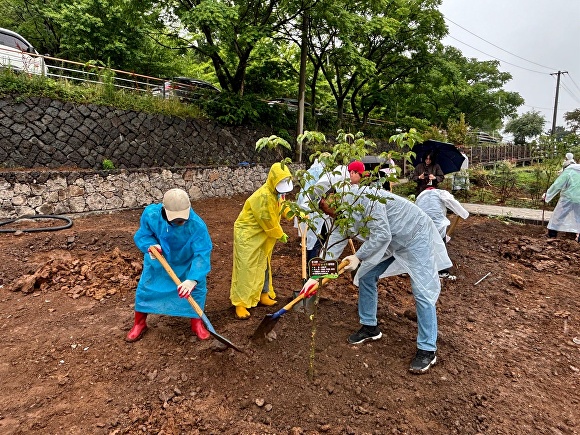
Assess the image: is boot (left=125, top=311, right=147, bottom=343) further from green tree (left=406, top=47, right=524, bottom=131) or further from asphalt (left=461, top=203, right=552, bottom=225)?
green tree (left=406, top=47, right=524, bottom=131)

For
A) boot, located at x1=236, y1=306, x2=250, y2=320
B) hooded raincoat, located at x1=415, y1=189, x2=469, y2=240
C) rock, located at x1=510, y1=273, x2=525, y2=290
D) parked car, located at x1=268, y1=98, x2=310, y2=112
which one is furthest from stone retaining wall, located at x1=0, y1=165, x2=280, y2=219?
rock, located at x1=510, y1=273, x2=525, y2=290

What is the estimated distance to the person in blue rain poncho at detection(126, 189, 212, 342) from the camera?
8.46 ft

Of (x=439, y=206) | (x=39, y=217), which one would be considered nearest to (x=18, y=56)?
(x=39, y=217)

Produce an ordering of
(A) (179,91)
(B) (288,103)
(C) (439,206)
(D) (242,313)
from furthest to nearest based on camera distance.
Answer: (B) (288,103) < (A) (179,91) < (C) (439,206) < (D) (242,313)

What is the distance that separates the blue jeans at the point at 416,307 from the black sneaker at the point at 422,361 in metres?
0.04

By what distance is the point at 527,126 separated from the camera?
3020 centimetres

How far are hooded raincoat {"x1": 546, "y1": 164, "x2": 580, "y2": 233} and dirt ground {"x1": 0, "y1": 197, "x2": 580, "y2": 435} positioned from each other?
88.8 inches

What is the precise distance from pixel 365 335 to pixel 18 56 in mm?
9568

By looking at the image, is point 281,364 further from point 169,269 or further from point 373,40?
point 373,40

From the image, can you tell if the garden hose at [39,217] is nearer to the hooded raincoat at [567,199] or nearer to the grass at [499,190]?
the grass at [499,190]

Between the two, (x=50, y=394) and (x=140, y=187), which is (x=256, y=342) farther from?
(x=140, y=187)

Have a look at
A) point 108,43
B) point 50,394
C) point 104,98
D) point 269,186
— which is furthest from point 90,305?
point 108,43

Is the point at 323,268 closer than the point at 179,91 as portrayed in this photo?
Yes

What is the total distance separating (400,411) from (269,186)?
1.94m
